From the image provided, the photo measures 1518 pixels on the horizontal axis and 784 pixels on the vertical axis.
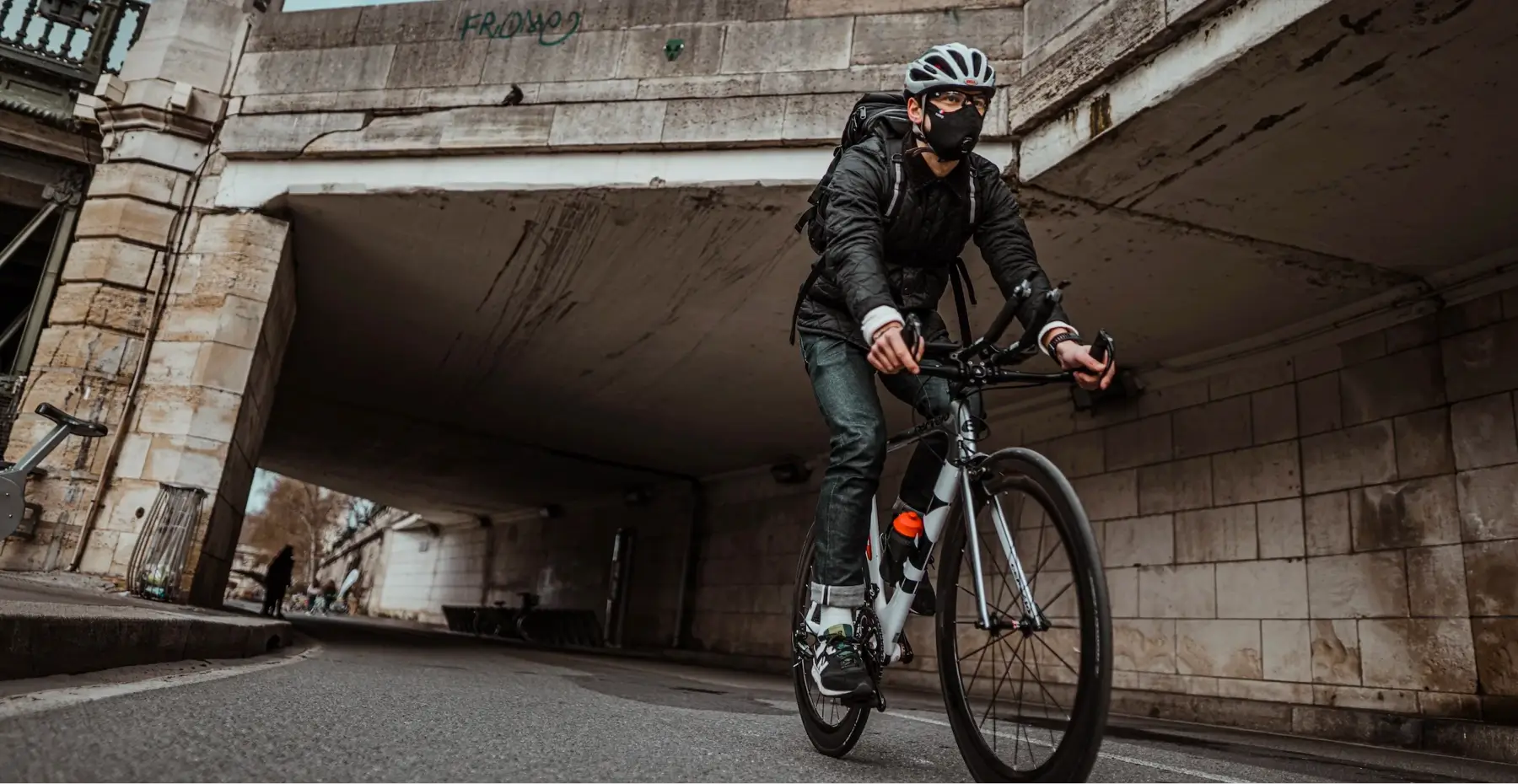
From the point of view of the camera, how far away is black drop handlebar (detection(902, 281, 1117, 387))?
2.38 m

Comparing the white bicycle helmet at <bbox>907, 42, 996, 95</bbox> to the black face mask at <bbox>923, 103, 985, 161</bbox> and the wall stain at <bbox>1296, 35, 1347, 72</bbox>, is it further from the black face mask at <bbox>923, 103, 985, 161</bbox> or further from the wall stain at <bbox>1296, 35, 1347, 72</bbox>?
the wall stain at <bbox>1296, 35, 1347, 72</bbox>

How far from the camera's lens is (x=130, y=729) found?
6.95ft

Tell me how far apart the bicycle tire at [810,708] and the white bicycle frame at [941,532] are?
202 mm

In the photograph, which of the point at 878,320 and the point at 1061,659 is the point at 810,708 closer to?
the point at 1061,659

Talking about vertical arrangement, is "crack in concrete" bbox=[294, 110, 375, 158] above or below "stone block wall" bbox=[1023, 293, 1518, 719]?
above

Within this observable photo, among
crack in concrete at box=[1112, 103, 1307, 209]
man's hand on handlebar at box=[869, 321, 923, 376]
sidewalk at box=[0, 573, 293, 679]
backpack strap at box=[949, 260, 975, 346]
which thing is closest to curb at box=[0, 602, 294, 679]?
sidewalk at box=[0, 573, 293, 679]

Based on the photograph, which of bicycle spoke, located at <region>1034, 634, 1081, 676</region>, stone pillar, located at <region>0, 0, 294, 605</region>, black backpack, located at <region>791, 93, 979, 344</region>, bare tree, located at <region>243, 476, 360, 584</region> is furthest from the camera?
bare tree, located at <region>243, 476, 360, 584</region>

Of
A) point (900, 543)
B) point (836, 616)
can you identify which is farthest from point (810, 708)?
point (900, 543)

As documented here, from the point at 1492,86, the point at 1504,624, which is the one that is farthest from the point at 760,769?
the point at 1504,624

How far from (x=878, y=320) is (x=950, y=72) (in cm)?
88

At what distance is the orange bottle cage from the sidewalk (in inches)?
95.2

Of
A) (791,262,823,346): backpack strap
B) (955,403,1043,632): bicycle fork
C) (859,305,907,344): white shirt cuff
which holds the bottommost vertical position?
(955,403,1043,632): bicycle fork

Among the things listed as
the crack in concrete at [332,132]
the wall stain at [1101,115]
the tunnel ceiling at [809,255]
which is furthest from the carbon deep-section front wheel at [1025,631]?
the crack in concrete at [332,132]

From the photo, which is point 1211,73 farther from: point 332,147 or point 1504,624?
point 332,147
